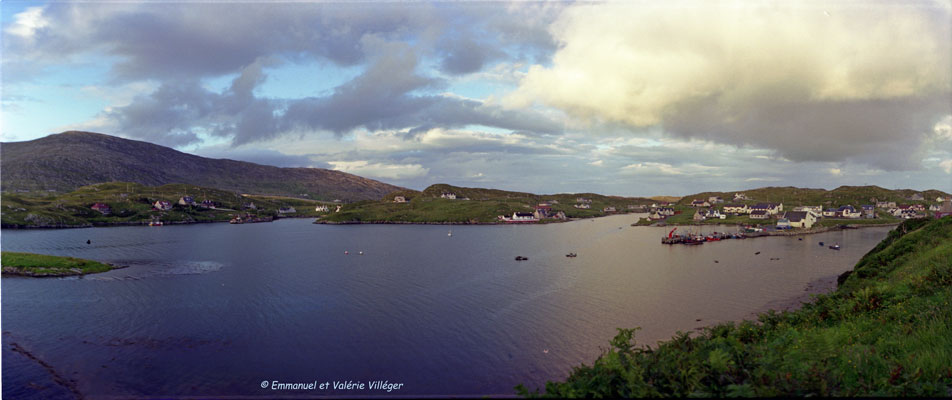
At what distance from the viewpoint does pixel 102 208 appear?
162 metres

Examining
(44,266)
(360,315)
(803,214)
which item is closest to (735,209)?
(803,214)

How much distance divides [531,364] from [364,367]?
33.3 feet

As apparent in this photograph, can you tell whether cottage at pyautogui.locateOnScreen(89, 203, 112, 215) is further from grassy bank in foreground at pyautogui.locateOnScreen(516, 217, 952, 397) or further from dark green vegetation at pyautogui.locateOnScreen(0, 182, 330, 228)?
grassy bank in foreground at pyautogui.locateOnScreen(516, 217, 952, 397)

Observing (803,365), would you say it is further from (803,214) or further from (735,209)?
(735,209)

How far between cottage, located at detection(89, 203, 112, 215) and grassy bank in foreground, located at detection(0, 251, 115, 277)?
12419 centimetres

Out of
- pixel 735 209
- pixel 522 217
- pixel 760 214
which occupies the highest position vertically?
pixel 735 209

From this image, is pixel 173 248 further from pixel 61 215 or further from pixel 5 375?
pixel 61 215

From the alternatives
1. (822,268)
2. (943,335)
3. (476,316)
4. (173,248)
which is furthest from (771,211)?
(173,248)

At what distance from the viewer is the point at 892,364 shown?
35.9 feet

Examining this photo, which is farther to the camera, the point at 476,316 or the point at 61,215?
the point at 61,215

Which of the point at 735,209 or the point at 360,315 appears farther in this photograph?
the point at 735,209

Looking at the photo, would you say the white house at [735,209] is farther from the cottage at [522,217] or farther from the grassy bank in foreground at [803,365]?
the grassy bank in foreground at [803,365]

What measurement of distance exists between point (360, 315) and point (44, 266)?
47780mm

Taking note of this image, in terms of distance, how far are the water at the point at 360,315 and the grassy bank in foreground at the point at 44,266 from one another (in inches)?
104
